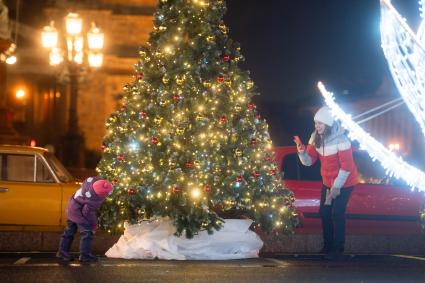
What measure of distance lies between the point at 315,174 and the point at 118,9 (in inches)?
1354

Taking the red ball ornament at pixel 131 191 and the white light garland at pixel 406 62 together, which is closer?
the white light garland at pixel 406 62

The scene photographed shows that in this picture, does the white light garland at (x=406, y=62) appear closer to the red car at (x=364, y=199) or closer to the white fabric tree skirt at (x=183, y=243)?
the white fabric tree skirt at (x=183, y=243)

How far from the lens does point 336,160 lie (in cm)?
1007

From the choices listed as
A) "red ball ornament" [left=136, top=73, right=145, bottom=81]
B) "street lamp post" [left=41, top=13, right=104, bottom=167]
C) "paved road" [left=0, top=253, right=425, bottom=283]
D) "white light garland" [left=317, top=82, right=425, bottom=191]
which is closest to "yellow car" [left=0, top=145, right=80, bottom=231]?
"paved road" [left=0, top=253, right=425, bottom=283]

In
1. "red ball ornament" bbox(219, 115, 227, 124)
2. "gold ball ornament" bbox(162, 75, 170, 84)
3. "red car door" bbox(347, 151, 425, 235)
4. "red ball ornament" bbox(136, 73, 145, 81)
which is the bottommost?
"red car door" bbox(347, 151, 425, 235)

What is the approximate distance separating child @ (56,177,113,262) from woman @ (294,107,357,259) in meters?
2.40

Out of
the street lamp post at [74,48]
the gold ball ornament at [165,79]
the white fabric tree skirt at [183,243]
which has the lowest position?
the white fabric tree skirt at [183,243]

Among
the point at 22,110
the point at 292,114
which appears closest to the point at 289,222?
the point at 22,110

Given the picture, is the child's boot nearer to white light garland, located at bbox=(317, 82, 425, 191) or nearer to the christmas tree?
the christmas tree

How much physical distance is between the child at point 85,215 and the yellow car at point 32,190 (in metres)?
2.06

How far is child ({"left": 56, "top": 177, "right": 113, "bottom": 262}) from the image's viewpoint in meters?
9.18

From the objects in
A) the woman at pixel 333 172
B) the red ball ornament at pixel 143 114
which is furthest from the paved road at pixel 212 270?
the red ball ornament at pixel 143 114

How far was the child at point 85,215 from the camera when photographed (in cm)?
918

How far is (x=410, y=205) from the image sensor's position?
41.7ft
